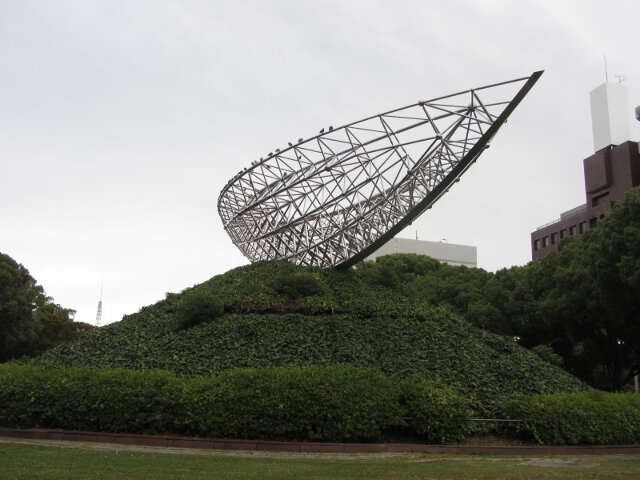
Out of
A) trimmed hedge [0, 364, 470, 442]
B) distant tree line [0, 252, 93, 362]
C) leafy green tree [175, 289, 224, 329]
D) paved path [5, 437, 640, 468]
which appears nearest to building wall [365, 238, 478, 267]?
distant tree line [0, 252, 93, 362]

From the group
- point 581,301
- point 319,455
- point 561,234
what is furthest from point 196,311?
point 561,234

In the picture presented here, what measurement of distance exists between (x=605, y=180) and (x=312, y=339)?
49.5 meters

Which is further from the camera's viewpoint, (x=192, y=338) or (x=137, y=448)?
(x=192, y=338)

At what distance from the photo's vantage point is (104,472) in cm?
945

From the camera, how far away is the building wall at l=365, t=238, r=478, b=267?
105 metres

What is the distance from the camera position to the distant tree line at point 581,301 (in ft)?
88.6

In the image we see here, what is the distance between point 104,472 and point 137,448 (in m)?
3.79

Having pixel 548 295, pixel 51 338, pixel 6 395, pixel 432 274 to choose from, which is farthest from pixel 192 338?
pixel 432 274

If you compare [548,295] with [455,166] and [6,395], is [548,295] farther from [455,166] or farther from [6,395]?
[6,395]

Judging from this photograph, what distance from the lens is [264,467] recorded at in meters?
10.6

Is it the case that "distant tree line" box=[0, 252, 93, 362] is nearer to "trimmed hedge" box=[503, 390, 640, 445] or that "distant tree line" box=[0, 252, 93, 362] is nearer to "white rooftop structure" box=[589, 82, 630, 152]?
"trimmed hedge" box=[503, 390, 640, 445]

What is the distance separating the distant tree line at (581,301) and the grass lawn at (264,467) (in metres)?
15.6

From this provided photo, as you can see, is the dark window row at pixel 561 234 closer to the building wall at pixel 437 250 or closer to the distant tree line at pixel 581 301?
the distant tree line at pixel 581 301

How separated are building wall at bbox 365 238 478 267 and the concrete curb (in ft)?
297
